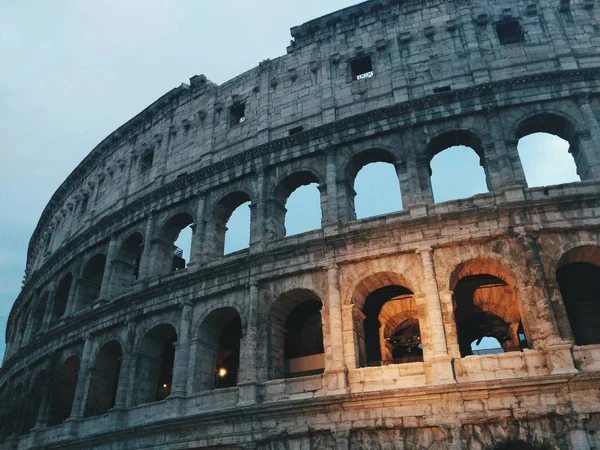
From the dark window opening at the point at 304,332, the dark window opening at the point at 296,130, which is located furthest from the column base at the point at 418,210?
the dark window opening at the point at 296,130

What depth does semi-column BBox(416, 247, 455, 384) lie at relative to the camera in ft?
Result: 39.6

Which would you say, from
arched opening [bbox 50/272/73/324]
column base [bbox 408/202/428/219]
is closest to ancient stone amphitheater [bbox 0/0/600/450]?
column base [bbox 408/202/428/219]

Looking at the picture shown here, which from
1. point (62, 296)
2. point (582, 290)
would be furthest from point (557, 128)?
point (62, 296)

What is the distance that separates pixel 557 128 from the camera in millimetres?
15672

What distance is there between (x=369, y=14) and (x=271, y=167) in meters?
7.03

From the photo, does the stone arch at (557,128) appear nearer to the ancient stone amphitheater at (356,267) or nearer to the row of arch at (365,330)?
the ancient stone amphitheater at (356,267)

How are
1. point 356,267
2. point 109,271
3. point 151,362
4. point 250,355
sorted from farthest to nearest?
point 109,271 → point 151,362 → point 250,355 → point 356,267

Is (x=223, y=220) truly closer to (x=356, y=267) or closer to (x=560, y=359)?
(x=356, y=267)

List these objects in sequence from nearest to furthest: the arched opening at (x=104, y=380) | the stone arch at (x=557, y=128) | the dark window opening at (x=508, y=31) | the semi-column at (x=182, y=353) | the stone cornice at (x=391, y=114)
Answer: the stone arch at (x=557, y=128), the semi-column at (x=182, y=353), the stone cornice at (x=391, y=114), the dark window opening at (x=508, y=31), the arched opening at (x=104, y=380)

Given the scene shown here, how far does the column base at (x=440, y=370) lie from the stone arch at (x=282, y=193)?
21.6 ft

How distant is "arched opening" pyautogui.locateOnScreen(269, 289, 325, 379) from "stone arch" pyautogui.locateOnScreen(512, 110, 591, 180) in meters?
8.03

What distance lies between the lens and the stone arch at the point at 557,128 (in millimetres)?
14704

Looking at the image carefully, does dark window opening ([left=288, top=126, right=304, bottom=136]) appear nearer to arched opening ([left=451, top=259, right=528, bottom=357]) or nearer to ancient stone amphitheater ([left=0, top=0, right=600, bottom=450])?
ancient stone amphitheater ([left=0, top=0, right=600, bottom=450])

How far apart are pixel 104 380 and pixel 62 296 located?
730 cm
